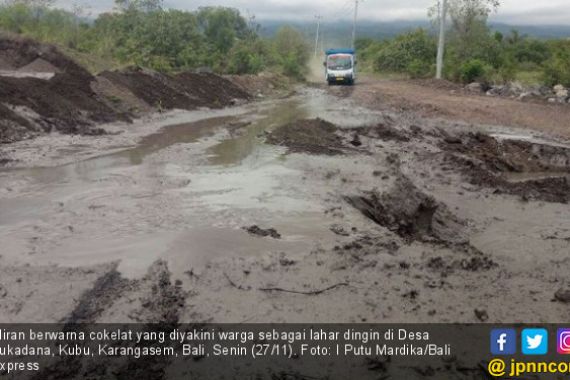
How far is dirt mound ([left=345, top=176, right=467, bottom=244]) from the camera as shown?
7.66 metres

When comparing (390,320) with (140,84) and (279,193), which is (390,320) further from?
(140,84)

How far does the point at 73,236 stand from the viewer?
603cm

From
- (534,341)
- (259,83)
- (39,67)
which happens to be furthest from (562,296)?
(259,83)

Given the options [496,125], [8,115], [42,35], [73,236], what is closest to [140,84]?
[8,115]

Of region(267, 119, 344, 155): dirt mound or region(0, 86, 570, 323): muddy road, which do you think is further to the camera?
region(267, 119, 344, 155): dirt mound

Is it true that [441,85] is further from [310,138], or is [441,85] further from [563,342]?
[563,342]

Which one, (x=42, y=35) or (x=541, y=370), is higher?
(x=42, y=35)

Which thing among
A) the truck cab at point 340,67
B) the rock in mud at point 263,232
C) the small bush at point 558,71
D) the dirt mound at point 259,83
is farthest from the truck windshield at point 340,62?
the rock in mud at point 263,232

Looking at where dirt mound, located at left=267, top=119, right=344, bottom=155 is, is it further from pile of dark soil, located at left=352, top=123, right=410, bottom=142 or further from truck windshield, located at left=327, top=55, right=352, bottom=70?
truck windshield, located at left=327, top=55, right=352, bottom=70

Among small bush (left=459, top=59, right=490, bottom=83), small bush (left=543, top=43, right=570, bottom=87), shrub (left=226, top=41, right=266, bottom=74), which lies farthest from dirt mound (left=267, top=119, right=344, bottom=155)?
shrub (left=226, top=41, right=266, bottom=74)

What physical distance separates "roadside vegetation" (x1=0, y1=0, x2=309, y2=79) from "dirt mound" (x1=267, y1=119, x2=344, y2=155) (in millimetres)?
15616

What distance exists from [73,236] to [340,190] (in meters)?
4.21

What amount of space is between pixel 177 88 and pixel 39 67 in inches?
233

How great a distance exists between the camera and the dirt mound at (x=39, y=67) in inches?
849
